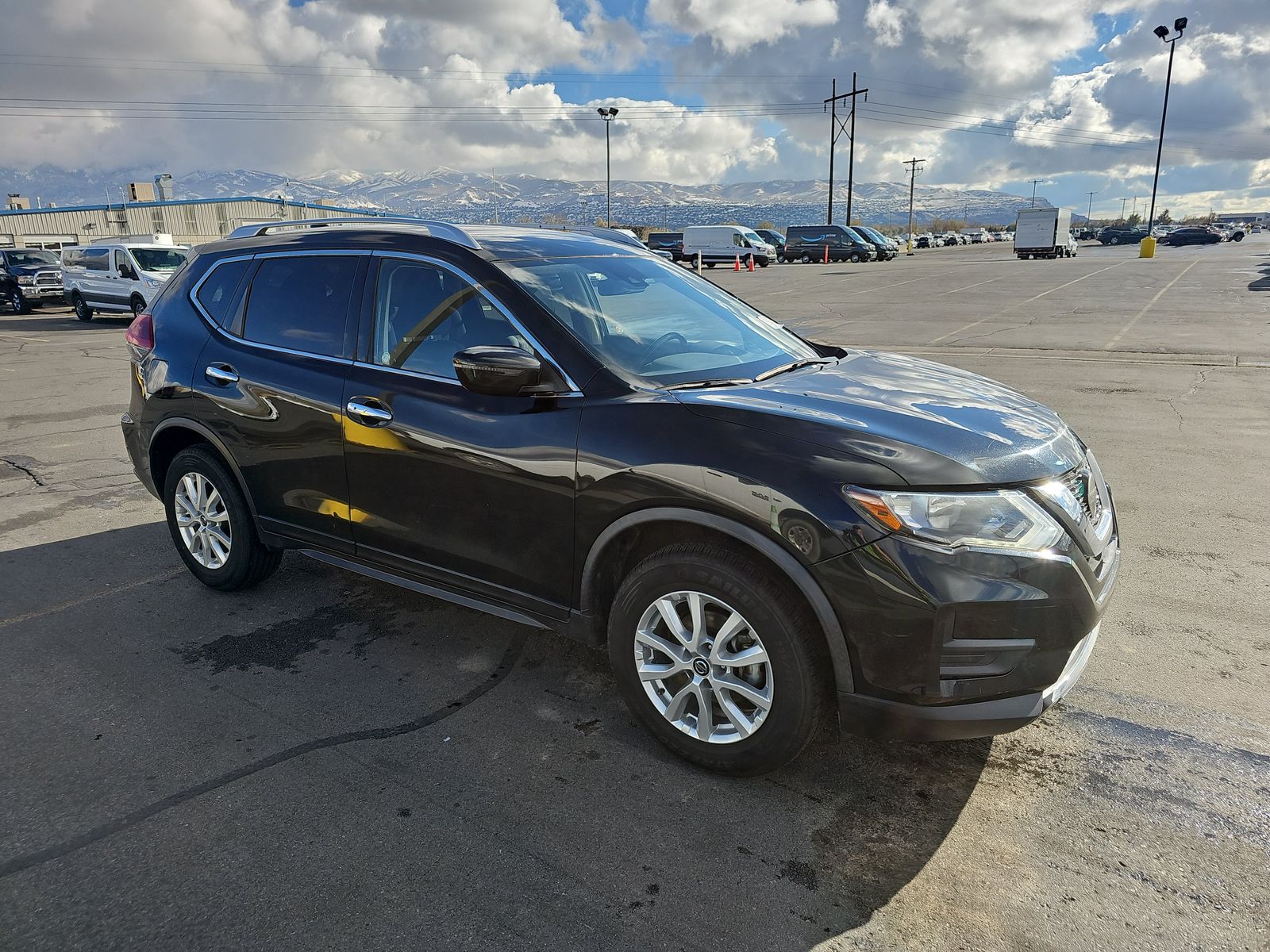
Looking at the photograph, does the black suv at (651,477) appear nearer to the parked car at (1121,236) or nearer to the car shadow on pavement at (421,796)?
the car shadow on pavement at (421,796)

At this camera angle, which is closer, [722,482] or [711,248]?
[722,482]

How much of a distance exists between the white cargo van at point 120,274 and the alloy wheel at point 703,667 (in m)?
21.0

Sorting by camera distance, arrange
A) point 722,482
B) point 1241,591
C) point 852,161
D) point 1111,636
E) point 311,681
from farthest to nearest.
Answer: point 852,161 → point 1241,591 → point 1111,636 → point 311,681 → point 722,482

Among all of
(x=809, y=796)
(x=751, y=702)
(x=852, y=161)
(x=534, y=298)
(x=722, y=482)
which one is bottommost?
(x=809, y=796)

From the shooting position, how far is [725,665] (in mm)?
2811

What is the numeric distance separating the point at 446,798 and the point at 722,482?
140 cm

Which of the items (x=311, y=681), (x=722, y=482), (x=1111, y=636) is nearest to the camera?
(x=722, y=482)

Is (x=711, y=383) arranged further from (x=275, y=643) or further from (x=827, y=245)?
(x=827, y=245)

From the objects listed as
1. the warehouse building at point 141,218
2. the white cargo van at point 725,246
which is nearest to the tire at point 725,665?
the white cargo van at point 725,246

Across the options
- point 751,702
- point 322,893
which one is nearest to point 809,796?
point 751,702

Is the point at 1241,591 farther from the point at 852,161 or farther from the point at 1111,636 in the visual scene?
the point at 852,161

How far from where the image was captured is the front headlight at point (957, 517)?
250 cm

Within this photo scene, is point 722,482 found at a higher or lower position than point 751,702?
higher

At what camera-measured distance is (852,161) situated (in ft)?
219
